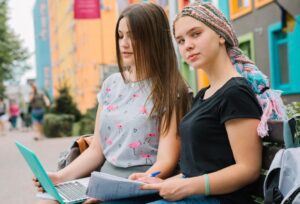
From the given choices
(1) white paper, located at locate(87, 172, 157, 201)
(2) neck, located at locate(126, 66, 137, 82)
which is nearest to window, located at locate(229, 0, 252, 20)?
(2) neck, located at locate(126, 66, 137, 82)

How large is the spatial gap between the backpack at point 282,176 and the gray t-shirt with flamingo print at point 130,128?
0.93m

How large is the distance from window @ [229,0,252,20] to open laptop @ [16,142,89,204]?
41.7 ft

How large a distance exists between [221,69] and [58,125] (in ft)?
59.6

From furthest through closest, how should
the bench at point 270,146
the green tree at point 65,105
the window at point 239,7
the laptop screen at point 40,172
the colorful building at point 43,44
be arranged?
the colorful building at point 43,44, the green tree at point 65,105, the window at point 239,7, the laptop screen at point 40,172, the bench at point 270,146

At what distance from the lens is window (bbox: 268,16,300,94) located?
41.4 feet

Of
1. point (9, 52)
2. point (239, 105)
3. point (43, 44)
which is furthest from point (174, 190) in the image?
point (43, 44)

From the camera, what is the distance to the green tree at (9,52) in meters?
22.9

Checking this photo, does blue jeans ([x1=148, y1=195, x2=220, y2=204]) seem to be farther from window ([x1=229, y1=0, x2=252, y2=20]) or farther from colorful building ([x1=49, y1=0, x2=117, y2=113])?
colorful building ([x1=49, y1=0, x2=117, y2=113])

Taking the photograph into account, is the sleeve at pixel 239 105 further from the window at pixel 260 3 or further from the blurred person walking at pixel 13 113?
the blurred person walking at pixel 13 113

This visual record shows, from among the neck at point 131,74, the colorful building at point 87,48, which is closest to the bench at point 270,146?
the neck at point 131,74

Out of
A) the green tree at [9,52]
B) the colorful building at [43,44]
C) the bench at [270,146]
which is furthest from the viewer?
the colorful building at [43,44]

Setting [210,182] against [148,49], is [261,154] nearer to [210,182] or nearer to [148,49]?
[210,182]

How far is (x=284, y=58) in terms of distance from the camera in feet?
44.5

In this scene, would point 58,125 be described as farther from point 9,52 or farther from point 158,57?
point 158,57
